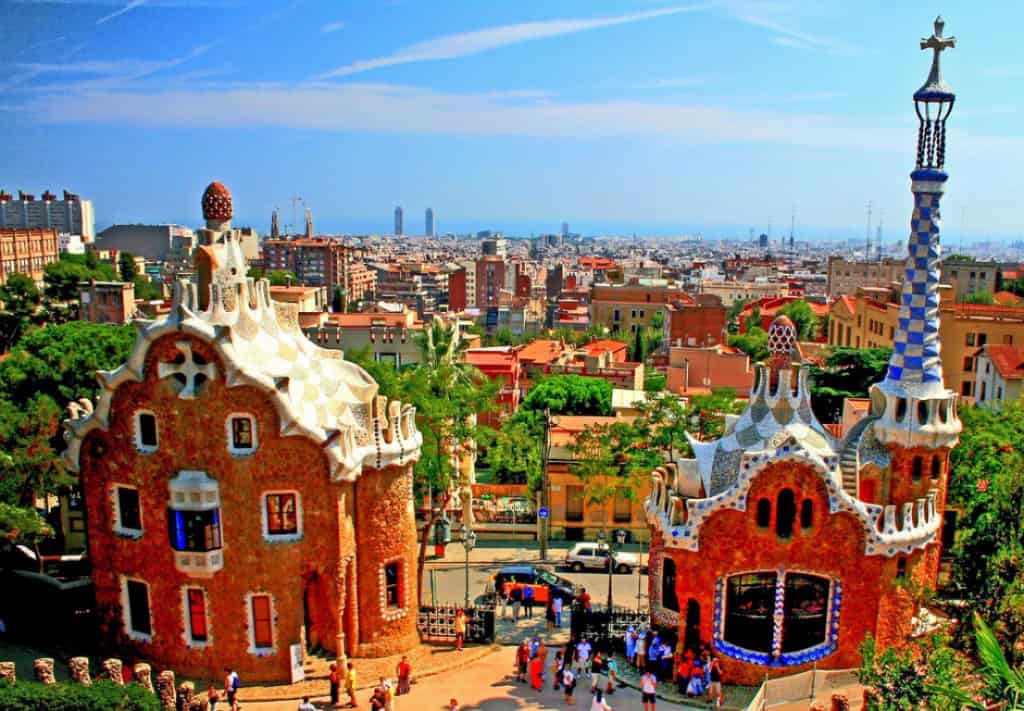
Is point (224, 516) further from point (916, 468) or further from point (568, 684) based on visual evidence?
point (916, 468)

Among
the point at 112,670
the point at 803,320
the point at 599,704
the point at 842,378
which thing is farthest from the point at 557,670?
the point at 803,320

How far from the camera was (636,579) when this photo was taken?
128ft

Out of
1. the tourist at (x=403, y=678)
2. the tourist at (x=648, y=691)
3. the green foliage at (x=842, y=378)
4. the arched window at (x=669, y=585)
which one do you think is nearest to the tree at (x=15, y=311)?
the green foliage at (x=842, y=378)

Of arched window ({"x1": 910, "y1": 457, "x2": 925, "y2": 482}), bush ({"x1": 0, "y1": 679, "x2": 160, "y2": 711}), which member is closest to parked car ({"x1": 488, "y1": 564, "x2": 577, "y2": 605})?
arched window ({"x1": 910, "y1": 457, "x2": 925, "y2": 482})

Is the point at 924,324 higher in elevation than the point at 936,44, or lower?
lower

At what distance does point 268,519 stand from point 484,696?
8.43m

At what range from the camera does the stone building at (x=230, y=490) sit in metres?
27.3

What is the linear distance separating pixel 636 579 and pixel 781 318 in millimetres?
15786

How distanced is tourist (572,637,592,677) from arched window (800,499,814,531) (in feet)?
25.0

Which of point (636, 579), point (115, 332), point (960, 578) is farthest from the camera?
point (115, 332)

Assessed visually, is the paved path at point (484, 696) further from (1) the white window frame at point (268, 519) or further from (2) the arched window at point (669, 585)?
(1) the white window frame at point (268, 519)

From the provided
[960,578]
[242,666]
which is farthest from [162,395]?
[960,578]

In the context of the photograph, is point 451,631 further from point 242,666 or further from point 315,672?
point 242,666

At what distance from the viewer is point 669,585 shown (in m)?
29.0
